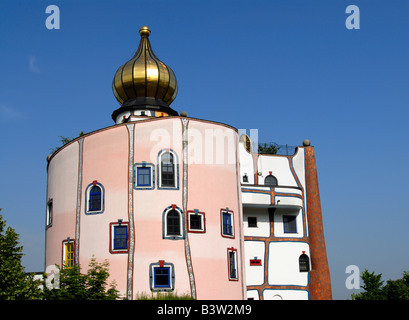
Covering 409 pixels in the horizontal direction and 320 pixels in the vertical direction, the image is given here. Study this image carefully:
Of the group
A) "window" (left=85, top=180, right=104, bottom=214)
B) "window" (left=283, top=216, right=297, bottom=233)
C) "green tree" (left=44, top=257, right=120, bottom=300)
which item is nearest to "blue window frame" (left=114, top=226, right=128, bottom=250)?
"window" (left=85, top=180, right=104, bottom=214)

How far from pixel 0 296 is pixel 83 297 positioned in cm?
309

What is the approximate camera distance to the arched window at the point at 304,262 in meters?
24.6

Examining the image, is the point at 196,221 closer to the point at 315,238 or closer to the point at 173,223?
the point at 173,223

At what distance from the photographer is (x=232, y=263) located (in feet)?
65.0

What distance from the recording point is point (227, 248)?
19.7 meters

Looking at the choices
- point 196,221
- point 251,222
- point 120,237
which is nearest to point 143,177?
point 120,237

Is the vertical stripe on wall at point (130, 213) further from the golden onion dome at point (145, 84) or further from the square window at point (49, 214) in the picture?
the golden onion dome at point (145, 84)

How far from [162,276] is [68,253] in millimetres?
4021

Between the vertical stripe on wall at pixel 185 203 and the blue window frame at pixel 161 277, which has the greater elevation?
the vertical stripe on wall at pixel 185 203

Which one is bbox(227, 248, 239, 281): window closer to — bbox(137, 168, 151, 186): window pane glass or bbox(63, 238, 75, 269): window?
A: bbox(137, 168, 151, 186): window pane glass

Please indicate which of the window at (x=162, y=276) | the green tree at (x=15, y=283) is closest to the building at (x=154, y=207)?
the window at (x=162, y=276)

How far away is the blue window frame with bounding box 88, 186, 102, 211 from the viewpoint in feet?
64.2

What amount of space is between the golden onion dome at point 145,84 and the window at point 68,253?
7.29 meters
